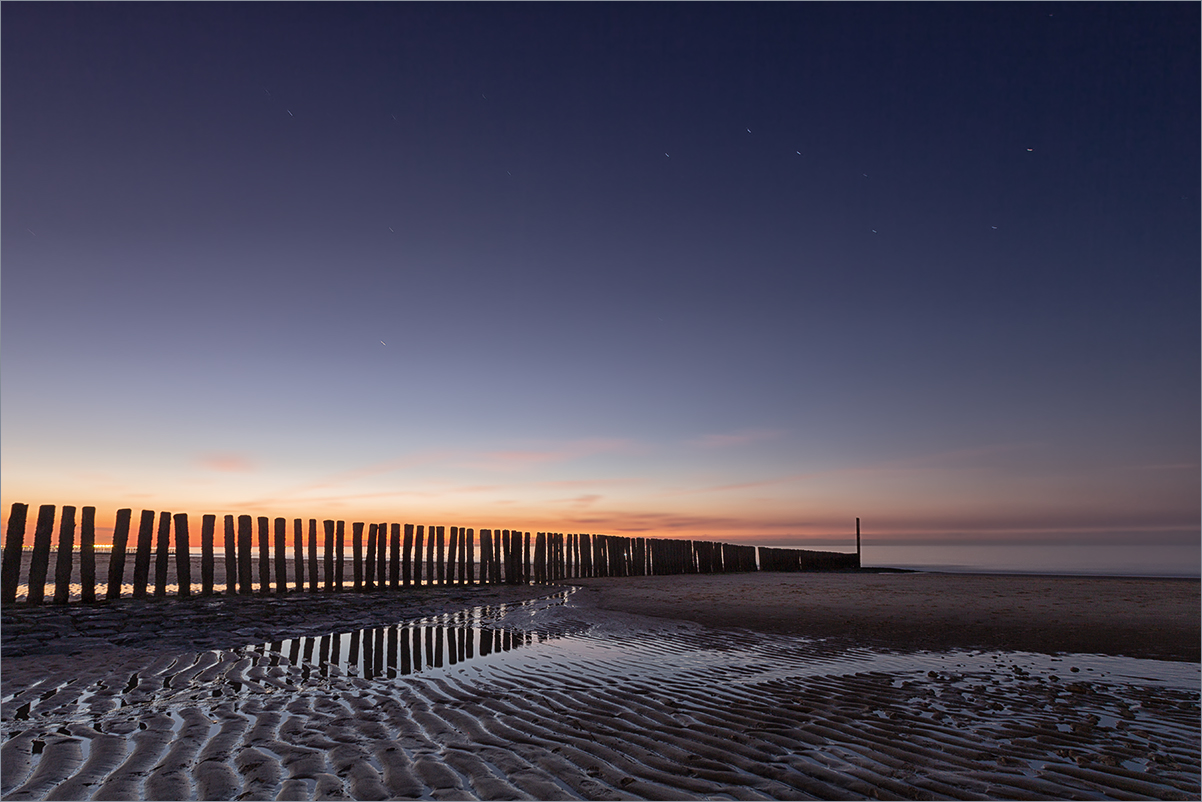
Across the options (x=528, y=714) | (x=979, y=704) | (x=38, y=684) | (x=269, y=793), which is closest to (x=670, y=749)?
(x=528, y=714)

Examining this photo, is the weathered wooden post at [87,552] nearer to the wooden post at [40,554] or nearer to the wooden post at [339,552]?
the wooden post at [40,554]

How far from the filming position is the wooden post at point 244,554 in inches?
431

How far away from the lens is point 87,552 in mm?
9734

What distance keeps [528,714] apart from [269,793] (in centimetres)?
156

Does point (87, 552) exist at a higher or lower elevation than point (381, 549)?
higher

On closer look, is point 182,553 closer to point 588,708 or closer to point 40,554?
point 40,554

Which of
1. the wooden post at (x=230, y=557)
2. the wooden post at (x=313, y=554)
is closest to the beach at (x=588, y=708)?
the wooden post at (x=230, y=557)

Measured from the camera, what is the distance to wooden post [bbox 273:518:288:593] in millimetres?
11461

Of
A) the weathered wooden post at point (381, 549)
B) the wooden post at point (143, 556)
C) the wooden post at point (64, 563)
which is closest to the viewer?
the wooden post at point (64, 563)

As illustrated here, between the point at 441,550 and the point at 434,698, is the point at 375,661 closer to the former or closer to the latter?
the point at 434,698

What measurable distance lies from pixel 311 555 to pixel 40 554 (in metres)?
4.08

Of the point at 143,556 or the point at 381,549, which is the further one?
the point at 381,549

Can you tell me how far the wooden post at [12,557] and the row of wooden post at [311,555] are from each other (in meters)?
0.01

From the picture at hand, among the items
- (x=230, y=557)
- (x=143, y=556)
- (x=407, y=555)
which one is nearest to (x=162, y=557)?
(x=143, y=556)
